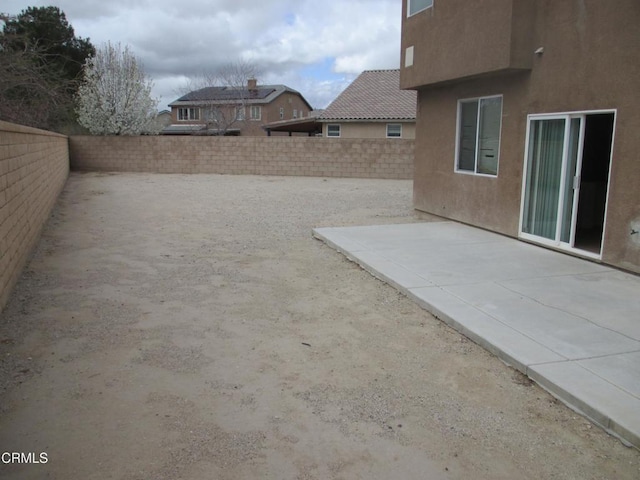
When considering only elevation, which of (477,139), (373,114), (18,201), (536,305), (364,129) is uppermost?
(373,114)

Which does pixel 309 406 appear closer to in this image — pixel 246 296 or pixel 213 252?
pixel 246 296

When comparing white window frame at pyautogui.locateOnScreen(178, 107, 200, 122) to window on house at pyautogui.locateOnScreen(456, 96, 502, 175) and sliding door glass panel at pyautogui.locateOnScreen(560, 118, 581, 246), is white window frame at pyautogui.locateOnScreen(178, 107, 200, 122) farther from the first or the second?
sliding door glass panel at pyautogui.locateOnScreen(560, 118, 581, 246)

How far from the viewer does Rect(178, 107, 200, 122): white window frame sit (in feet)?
198

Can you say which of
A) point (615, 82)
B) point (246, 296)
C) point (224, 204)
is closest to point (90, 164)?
point (224, 204)

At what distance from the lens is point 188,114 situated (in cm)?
6119

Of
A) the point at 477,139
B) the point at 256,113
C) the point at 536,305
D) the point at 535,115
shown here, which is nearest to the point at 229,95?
the point at 256,113

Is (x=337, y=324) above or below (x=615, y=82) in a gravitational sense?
below

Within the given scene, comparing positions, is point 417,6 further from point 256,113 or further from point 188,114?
point 188,114

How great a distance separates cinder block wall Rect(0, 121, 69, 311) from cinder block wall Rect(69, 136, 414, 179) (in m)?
14.7

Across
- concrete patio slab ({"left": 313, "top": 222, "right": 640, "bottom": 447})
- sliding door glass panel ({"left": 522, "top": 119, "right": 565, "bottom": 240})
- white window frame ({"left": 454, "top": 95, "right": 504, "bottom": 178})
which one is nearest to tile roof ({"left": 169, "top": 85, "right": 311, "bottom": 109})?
white window frame ({"left": 454, "top": 95, "right": 504, "bottom": 178})

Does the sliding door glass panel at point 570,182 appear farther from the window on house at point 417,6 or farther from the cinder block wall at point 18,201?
the cinder block wall at point 18,201

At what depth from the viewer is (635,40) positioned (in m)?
6.80

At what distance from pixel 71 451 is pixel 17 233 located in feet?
15.3

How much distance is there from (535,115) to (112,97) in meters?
29.1
